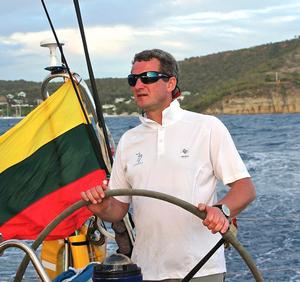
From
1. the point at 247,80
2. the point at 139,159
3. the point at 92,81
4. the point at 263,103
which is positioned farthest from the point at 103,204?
the point at 263,103

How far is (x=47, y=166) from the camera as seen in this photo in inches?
197

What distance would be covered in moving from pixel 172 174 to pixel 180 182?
5 cm

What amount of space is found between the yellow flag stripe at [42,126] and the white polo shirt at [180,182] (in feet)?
5.59

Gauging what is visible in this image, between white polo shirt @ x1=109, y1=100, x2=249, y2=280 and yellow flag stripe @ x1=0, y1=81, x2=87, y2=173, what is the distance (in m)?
1.70

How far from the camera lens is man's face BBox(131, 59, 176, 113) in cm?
335

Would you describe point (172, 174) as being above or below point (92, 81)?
below

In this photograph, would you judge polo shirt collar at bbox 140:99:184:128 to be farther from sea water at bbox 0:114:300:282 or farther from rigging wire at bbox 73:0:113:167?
sea water at bbox 0:114:300:282

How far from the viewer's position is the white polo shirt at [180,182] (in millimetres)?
3232

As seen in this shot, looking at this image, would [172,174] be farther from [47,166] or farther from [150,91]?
[47,166]

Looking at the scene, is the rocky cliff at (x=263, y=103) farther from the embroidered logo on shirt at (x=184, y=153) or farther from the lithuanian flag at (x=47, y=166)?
the embroidered logo on shirt at (x=184, y=153)

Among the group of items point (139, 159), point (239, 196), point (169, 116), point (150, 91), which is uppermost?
point (150, 91)

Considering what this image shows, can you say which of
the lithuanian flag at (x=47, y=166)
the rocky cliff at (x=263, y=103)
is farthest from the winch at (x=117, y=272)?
the rocky cliff at (x=263, y=103)

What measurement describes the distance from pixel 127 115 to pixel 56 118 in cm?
9351

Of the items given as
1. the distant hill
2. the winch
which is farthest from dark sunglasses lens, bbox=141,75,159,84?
the distant hill
